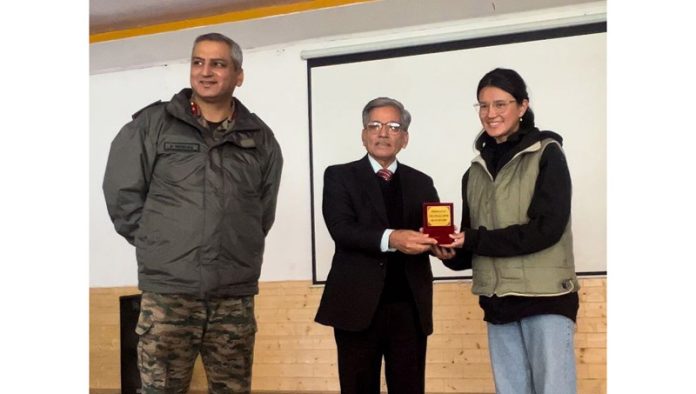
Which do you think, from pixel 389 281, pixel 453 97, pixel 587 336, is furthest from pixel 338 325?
pixel 453 97

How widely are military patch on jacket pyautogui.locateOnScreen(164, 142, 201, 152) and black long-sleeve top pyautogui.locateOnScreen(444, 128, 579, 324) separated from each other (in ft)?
2.07

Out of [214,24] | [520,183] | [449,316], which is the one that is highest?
[214,24]

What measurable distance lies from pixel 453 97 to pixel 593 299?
31.5 inches

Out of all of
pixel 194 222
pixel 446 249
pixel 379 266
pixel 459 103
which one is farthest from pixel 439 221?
pixel 459 103

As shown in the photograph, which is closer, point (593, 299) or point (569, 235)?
point (569, 235)

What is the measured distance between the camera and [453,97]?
2.30 meters

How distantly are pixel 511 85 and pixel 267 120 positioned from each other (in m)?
1.14

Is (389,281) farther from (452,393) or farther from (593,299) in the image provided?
(452,393)

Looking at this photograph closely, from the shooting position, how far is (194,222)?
1454 mm

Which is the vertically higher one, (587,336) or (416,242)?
(416,242)

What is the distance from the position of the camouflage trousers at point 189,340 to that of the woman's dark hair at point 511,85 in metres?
0.71

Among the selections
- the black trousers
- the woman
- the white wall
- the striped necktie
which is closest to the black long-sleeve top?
the woman

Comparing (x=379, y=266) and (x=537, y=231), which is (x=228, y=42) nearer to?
(x=379, y=266)
